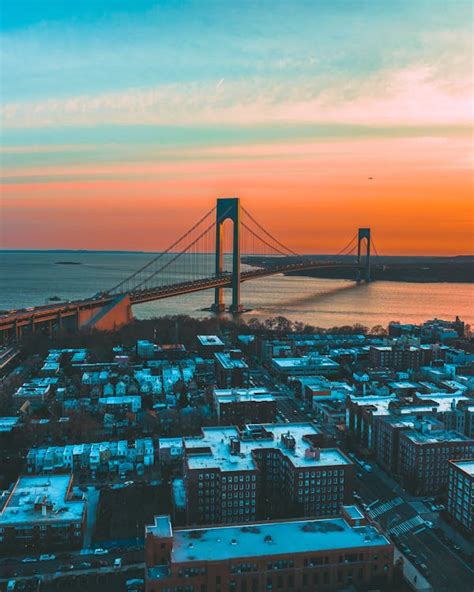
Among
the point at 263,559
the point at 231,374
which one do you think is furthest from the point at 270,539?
the point at 231,374

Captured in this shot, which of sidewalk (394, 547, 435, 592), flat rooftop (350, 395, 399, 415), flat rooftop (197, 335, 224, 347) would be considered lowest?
sidewalk (394, 547, 435, 592)

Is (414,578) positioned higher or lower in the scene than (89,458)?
lower

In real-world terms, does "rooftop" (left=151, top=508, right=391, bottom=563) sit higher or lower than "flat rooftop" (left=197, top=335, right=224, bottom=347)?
lower

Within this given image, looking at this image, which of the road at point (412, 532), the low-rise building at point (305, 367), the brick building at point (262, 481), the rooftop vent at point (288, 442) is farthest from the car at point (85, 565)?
the low-rise building at point (305, 367)

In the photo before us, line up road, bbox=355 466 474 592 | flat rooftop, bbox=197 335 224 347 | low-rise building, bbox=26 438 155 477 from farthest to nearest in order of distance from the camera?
flat rooftop, bbox=197 335 224 347, low-rise building, bbox=26 438 155 477, road, bbox=355 466 474 592

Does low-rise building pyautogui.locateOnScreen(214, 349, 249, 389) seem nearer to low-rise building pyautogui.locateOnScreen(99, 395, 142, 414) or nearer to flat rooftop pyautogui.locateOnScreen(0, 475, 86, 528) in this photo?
low-rise building pyautogui.locateOnScreen(99, 395, 142, 414)

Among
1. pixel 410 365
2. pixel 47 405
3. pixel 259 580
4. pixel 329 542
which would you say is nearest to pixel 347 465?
pixel 329 542

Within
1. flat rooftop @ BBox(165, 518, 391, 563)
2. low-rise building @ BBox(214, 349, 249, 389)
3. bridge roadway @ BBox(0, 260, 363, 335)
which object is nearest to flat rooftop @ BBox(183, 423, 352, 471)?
flat rooftop @ BBox(165, 518, 391, 563)

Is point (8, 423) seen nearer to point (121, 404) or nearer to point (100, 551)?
point (121, 404)
